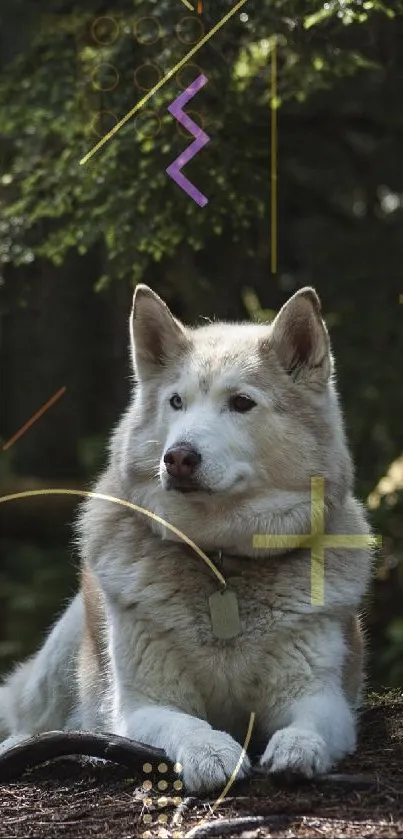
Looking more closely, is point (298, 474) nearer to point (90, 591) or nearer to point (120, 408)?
point (90, 591)

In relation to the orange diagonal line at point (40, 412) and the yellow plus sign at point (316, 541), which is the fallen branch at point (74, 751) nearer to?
the yellow plus sign at point (316, 541)

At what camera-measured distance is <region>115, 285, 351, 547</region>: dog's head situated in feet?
15.1

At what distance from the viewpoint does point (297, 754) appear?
13.3 feet

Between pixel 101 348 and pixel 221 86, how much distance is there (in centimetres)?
542

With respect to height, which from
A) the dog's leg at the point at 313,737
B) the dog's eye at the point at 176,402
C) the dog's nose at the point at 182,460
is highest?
the dog's nose at the point at 182,460

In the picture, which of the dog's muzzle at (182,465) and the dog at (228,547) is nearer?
the dog's muzzle at (182,465)

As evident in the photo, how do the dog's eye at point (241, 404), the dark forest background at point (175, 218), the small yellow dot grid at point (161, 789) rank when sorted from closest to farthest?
1. the small yellow dot grid at point (161, 789)
2. the dog's eye at point (241, 404)
3. the dark forest background at point (175, 218)

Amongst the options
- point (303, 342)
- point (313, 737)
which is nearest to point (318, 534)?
point (303, 342)

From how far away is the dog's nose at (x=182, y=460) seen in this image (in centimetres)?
433

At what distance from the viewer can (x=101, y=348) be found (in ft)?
39.9

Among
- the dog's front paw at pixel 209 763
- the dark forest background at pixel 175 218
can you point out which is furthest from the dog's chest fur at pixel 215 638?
the dark forest background at pixel 175 218

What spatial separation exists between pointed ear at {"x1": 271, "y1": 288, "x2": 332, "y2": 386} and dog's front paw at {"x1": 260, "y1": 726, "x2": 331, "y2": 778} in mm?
1382

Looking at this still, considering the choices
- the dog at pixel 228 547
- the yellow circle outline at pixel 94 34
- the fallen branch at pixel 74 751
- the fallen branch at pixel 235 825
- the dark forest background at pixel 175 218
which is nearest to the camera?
the fallen branch at pixel 235 825
